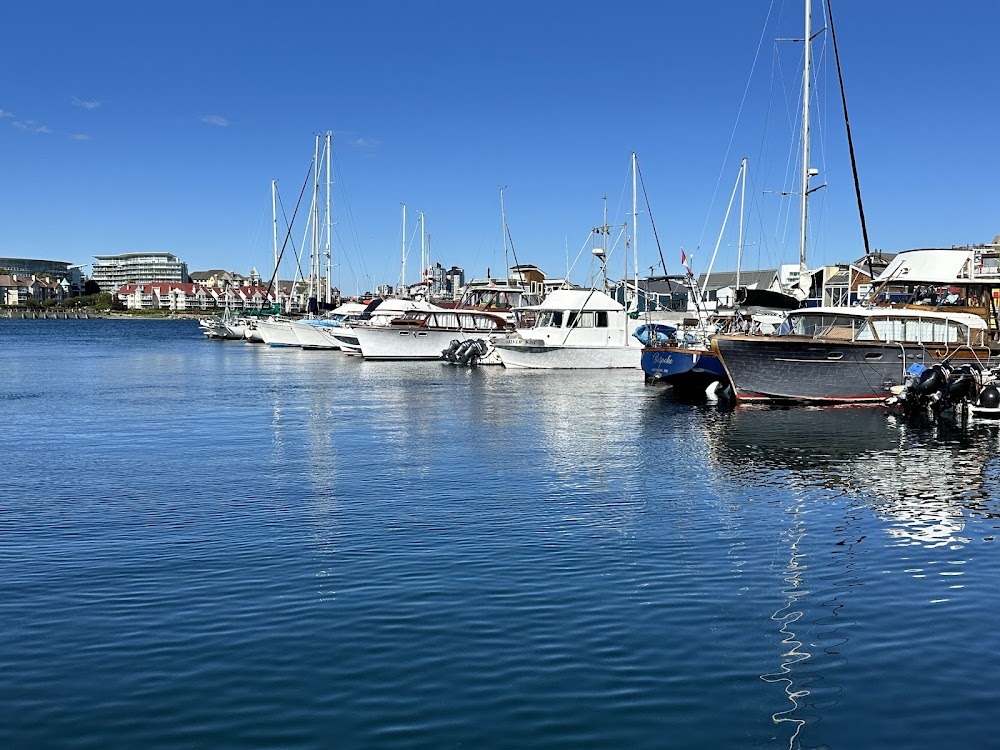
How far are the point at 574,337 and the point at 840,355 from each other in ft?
80.2

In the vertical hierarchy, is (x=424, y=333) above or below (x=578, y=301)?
below

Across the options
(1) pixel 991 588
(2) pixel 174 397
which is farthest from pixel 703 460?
(2) pixel 174 397

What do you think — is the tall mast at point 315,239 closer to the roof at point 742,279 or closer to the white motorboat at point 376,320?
the white motorboat at point 376,320

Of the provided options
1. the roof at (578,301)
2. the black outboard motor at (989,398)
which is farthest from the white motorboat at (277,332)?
the black outboard motor at (989,398)

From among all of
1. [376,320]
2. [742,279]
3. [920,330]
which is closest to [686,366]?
[920,330]

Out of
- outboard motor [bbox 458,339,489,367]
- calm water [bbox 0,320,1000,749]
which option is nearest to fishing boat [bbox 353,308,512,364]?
outboard motor [bbox 458,339,489,367]

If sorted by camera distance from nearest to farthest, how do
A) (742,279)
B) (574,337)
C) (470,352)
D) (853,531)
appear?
(853,531)
(574,337)
(470,352)
(742,279)

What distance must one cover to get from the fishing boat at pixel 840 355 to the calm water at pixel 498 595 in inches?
356

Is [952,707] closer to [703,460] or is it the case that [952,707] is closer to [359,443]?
[703,460]

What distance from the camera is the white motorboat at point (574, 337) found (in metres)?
58.2

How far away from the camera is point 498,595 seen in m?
12.0

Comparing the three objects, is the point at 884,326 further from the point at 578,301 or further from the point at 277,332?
the point at 277,332

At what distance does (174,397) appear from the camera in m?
42.0

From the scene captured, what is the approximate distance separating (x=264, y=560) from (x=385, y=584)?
7.06 ft
